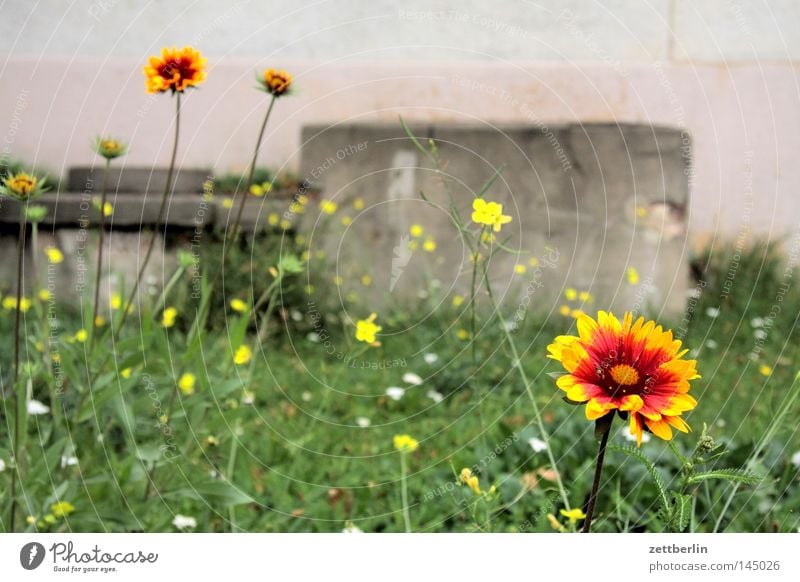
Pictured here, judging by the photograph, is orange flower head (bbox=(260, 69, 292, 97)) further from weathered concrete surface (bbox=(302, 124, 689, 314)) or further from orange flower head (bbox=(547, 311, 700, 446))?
weathered concrete surface (bbox=(302, 124, 689, 314))

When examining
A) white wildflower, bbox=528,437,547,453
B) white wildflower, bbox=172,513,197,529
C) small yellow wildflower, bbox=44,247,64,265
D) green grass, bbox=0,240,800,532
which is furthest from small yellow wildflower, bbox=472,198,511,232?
small yellow wildflower, bbox=44,247,64,265

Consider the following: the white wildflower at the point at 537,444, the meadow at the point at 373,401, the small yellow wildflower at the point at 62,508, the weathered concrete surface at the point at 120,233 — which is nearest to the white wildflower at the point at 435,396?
the meadow at the point at 373,401

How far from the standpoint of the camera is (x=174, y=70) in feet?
2.24

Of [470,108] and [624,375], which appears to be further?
[470,108]

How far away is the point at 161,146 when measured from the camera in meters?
1.13

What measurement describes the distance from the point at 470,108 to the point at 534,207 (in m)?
0.20

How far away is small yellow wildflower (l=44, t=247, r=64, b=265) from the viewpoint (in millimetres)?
1154

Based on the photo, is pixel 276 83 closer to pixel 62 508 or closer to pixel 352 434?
pixel 62 508

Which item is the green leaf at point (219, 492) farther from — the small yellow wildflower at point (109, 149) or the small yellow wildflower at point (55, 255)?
the small yellow wildflower at point (55, 255)
